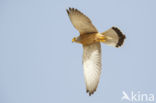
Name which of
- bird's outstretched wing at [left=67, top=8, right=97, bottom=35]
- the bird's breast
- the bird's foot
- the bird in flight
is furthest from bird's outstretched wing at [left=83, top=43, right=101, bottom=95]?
bird's outstretched wing at [left=67, top=8, right=97, bottom=35]

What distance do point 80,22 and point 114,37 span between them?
3.74 feet

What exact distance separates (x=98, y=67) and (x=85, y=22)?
1.50m

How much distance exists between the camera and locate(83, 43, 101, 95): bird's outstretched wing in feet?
32.3

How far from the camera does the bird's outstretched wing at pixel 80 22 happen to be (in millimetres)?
9062

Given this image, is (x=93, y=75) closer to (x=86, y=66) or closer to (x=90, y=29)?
(x=86, y=66)

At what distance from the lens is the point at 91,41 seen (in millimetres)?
9797

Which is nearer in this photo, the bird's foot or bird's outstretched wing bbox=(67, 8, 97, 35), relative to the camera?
bird's outstretched wing bbox=(67, 8, 97, 35)

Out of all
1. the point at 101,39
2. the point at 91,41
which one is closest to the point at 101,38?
the point at 101,39

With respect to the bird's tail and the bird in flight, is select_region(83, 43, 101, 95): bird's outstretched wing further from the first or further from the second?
the bird's tail

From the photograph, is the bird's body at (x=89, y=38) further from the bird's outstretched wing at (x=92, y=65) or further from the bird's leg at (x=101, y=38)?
the bird's outstretched wing at (x=92, y=65)

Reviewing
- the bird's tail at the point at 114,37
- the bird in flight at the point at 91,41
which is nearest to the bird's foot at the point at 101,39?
the bird in flight at the point at 91,41

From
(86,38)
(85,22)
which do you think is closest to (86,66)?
(86,38)

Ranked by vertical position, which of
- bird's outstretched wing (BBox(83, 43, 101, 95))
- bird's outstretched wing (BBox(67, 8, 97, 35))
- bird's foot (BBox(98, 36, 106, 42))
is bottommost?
bird's outstretched wing (BBox(83, 43, 101, 95))

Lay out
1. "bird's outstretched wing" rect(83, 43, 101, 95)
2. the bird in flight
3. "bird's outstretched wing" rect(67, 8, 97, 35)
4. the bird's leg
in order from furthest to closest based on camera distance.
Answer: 1. "bird's outstretched wing" rect(83, 43, 101, 95)
2. the bird's leg
3. the bird in flight
4. "bird's outstretched wing" rect(67, 8, 97, 35)
